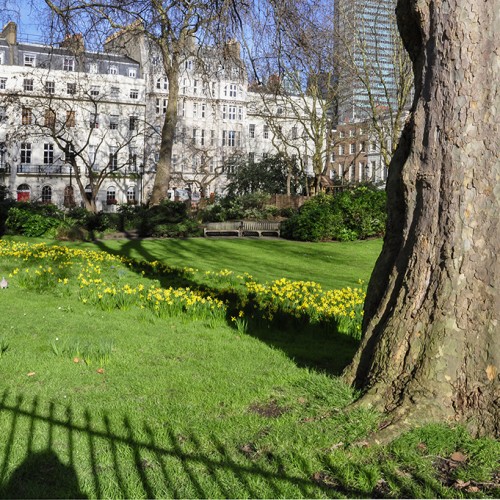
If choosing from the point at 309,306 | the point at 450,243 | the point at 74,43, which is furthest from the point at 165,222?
the point at 450,243

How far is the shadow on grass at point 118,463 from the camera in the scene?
3.38 m

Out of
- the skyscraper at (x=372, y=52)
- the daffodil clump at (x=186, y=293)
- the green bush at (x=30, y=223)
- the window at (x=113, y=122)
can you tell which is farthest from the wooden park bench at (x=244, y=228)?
the window at (x=113, y=122)

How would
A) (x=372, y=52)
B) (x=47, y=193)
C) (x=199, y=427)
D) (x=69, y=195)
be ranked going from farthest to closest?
(x=47, y=193) → (x=69, y=195) → (x=372, y=52) → (x=199, y=427)

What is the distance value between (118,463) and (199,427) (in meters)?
0.70

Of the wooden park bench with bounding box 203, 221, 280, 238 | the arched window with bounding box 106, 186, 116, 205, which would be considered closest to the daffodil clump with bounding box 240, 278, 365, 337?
the wooden park bench with bounding box 203, 221, 280, 238

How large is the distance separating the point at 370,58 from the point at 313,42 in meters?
22.3

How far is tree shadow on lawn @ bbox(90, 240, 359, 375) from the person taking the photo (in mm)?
6050

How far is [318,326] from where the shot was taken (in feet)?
24.3

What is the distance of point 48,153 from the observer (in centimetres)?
5941

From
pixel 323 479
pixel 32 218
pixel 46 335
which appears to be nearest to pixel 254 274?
pixel 46 335

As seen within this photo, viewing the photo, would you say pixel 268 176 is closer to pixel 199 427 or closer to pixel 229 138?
pixel 229 138

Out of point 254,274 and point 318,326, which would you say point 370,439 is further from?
point 254,274

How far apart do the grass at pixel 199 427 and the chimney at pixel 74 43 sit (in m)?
6.60

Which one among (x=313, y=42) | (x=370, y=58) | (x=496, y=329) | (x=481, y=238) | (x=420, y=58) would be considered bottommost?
(x=496, y=329)
